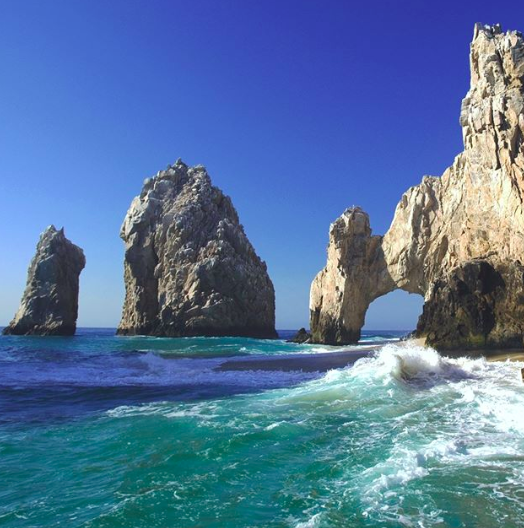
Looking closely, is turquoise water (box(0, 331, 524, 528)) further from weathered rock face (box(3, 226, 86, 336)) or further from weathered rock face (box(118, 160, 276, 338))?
weathered rock face (box(3, 226, 86, 336))

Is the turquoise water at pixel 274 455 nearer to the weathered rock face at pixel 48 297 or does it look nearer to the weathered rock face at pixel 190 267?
the weathered rock face at pixel 190 267

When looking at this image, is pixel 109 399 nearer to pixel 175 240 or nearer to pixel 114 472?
pixel 114 472

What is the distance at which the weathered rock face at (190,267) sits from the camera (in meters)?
66.2

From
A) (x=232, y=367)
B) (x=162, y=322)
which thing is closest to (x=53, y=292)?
(x=162, y=322)

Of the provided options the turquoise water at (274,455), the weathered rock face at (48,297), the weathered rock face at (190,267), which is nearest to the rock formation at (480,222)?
the turquoise water at (274,455)

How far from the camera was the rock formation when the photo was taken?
973 inches

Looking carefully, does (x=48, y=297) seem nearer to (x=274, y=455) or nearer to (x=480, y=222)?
(x=480, y=222)

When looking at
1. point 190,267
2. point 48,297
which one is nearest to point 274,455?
point 190,267

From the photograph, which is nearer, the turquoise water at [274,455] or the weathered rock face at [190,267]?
the turquoise water at [274,455]

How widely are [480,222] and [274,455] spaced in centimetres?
2510

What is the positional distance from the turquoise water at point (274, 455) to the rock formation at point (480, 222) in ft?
36.3

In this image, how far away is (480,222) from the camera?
28.0 m

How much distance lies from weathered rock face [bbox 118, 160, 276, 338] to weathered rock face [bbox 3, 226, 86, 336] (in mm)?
9224

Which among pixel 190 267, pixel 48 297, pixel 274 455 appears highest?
pixel 190 267
